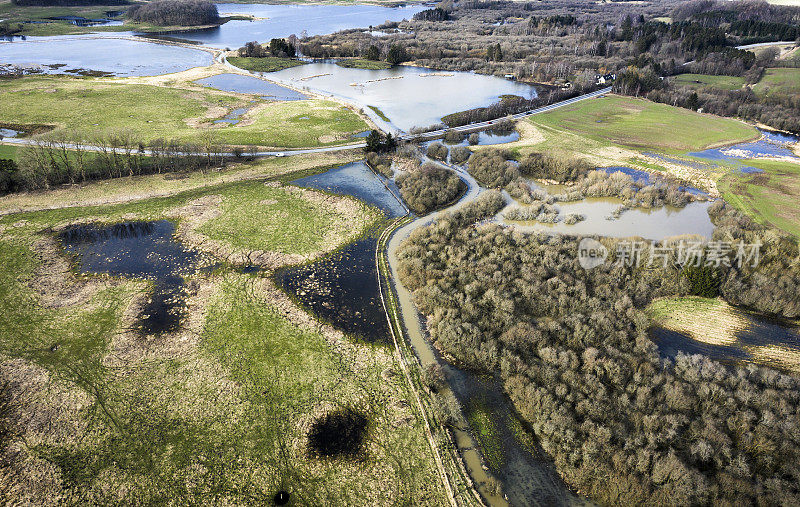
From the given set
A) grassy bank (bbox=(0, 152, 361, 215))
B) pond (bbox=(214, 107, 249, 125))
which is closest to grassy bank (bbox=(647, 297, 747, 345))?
grassy bank (bbox=(0, 152, 361, 215))

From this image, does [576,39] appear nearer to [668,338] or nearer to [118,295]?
[668,338]

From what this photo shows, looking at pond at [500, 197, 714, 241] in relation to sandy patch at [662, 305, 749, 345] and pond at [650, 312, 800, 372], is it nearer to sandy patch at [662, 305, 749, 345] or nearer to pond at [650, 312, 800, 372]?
sandy patch at [662, 305, 749, 345]

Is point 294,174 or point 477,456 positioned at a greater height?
point 294,174

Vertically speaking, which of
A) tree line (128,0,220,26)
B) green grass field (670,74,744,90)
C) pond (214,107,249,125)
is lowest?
pond (214,107,249,125)

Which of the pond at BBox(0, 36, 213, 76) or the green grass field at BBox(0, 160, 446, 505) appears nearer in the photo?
the green grass field at BBox(0, 160, 446, 505)

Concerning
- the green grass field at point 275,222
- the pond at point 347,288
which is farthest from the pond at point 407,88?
the pond at point 347,288

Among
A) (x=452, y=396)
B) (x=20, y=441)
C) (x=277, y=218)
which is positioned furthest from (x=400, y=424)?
(x=277, y=218)

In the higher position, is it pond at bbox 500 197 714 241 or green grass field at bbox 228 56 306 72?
green grass field at bbox 228 56 306 72
